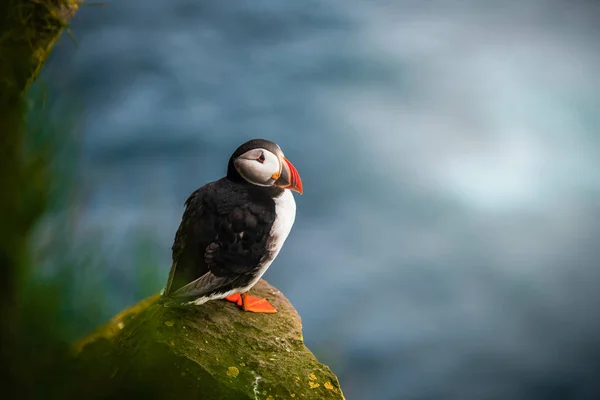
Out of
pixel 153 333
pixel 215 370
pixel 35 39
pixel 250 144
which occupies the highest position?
pixel 250 144

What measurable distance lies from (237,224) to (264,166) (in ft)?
1.45

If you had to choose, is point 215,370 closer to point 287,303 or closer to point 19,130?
point 287,303

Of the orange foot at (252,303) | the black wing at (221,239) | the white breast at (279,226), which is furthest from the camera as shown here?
the orange foot at (252,303)

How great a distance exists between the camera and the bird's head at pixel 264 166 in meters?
3.77

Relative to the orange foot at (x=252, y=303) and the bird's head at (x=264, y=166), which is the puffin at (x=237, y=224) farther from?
the orange foot at (x=252, y=303)

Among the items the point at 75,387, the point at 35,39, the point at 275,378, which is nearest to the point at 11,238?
the point at 75,387

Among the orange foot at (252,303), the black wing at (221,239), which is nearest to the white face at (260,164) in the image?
the black wing at (221,239)

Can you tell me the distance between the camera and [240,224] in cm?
362

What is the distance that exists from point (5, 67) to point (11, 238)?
446mm

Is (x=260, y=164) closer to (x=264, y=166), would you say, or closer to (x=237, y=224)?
(x=264, y=166)

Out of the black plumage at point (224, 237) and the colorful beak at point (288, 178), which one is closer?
the black plumage at point (224, 237)

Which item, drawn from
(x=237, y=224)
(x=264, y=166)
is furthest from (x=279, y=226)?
(x=264, y=166)

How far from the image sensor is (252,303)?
440cm

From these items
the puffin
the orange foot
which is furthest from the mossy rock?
the puffin
